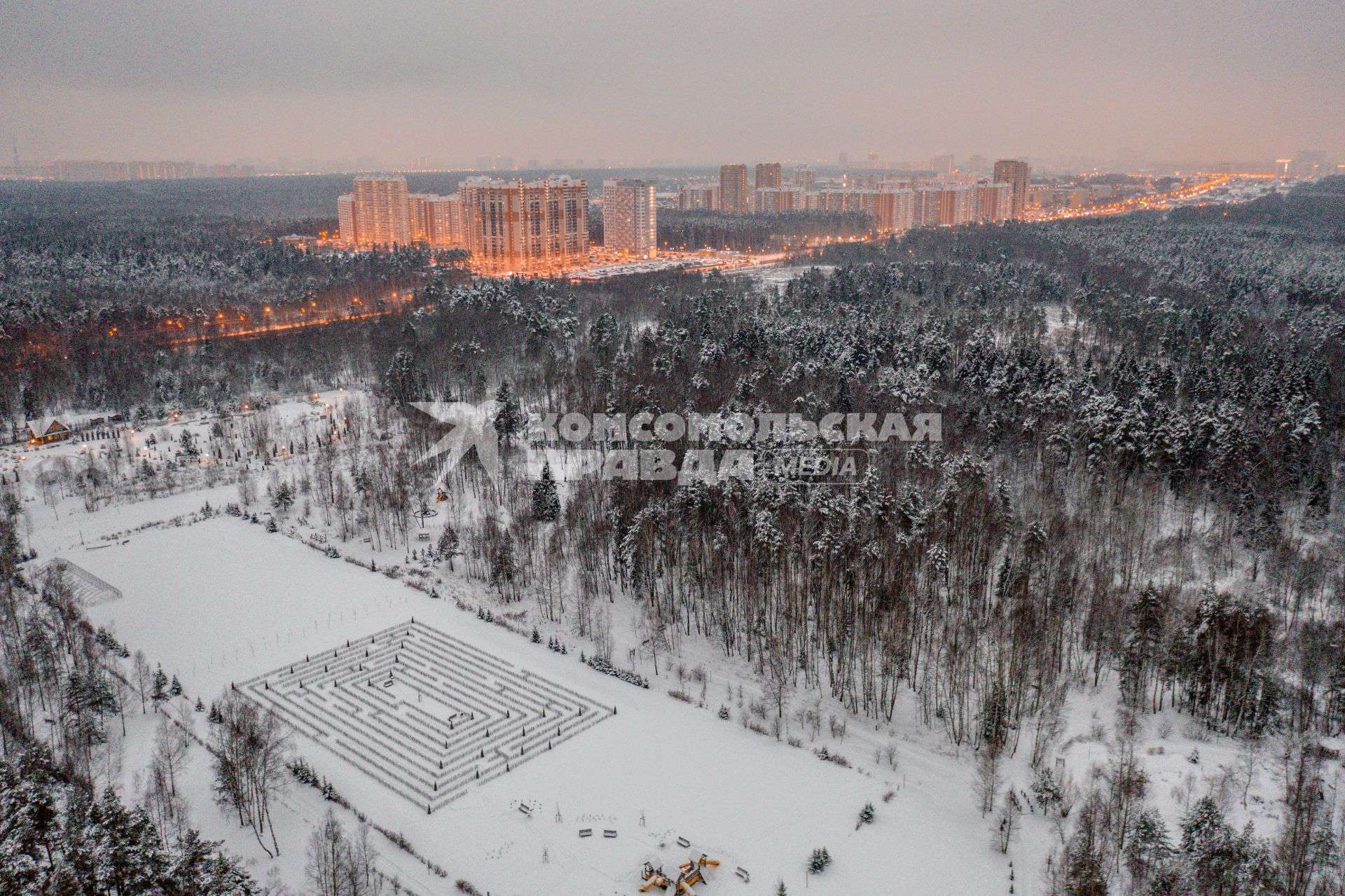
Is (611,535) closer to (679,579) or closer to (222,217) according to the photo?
(679,579)

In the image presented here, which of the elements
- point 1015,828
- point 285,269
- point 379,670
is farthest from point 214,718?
point 285,269

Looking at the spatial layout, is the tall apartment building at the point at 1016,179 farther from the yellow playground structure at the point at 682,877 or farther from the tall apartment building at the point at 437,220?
the yellow playground structure at the point at 682,877

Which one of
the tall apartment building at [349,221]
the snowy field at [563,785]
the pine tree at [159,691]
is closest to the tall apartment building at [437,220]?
the tall apartment building at [349,221]

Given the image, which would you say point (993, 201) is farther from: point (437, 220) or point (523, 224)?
point (437, 220)

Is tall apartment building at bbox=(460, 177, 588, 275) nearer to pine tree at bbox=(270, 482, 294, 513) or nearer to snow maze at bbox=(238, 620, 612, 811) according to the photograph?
pine tree at bbox=(270, 482, 294, 513)

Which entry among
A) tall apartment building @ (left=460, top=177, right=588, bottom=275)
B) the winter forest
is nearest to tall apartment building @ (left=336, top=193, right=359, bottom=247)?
tall apartment building @ (left=460, top=177, right=588, bottom=275)

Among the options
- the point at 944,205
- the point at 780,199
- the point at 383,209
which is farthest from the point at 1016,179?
the point at 383,209

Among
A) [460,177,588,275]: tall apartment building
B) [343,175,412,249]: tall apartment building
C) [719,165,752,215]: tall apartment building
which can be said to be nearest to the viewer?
[460,177,588,275]: tall apartment building
